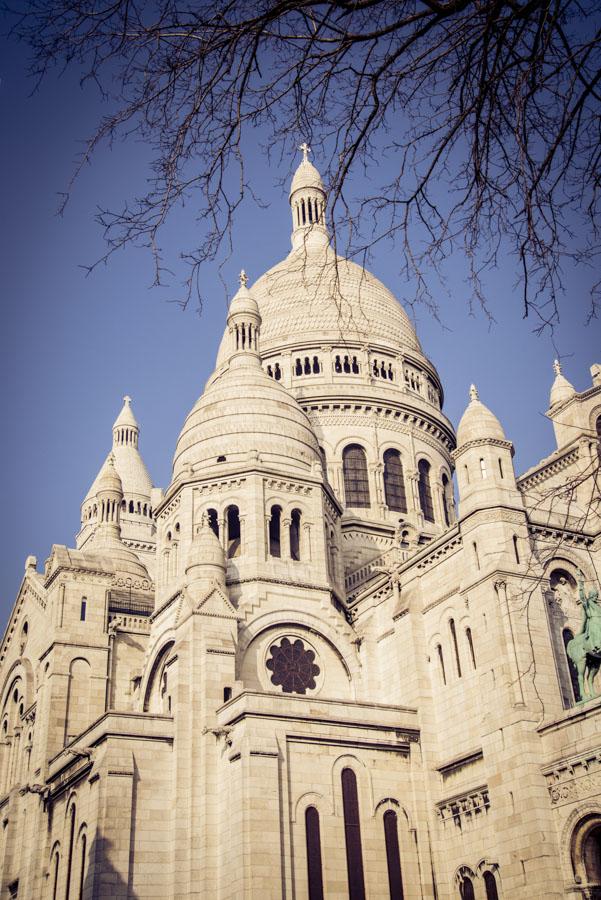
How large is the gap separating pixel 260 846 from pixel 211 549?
494 inches

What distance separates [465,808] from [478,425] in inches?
536

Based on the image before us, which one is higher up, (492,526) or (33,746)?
(492,526)

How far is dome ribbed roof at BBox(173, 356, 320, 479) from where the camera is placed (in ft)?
150

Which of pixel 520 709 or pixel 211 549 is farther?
pixel 211 549

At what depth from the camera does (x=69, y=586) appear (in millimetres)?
45250

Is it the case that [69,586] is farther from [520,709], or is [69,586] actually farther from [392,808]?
[520,709]

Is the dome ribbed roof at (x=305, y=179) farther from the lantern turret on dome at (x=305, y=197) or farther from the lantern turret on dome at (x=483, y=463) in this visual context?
the lantern turret on dome at (x=483, y=463)

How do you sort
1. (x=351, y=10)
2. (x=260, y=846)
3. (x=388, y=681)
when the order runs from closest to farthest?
(x=351, y=10)
(x=260, y=846)
(x=388, y=681)

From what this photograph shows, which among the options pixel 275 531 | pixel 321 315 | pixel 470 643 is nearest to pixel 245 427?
pixel 275 531

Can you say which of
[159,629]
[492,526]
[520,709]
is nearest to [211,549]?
[159,629]

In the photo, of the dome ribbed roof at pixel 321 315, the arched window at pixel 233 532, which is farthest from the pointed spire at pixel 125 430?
the arched window at pixel 233 532

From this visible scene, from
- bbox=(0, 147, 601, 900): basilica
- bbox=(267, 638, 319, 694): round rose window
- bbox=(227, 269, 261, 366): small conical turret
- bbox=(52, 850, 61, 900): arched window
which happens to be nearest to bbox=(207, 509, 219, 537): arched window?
bbox=(0, 147, 601, 900): basilica

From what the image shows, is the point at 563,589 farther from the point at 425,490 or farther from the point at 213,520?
the point at 425,490

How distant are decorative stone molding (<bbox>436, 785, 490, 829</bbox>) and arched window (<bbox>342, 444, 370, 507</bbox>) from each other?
23107mm
